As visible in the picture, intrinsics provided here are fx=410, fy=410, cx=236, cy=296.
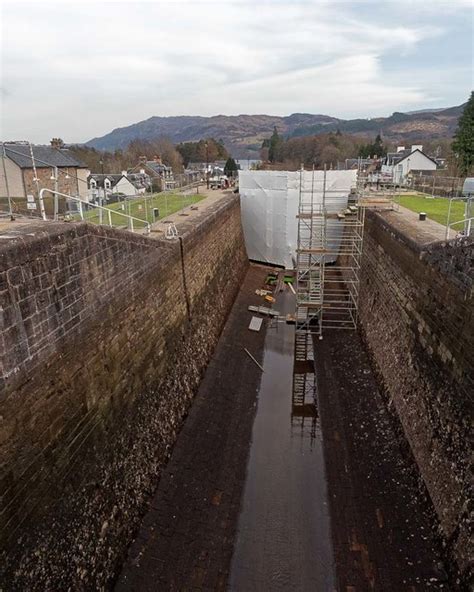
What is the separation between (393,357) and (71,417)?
7.56 meters

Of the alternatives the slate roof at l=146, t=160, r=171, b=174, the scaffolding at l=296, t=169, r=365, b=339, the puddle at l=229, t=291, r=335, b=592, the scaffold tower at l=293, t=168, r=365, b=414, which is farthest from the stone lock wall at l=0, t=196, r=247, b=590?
the slate roof at l=146, t=160, r=171, b=174

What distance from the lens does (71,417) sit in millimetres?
5371

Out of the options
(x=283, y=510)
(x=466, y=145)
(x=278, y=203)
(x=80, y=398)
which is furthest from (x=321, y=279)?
Result: (x=466, y=145)

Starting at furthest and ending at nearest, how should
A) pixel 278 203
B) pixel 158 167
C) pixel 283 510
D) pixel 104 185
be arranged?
1. pixel 158 167
2. pixel 278 203
3. pixel 104 185
4. pixel 283 510

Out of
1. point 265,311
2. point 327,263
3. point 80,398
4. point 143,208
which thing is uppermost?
point 143,208

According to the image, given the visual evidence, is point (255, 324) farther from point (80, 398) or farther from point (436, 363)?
point (80, 398)

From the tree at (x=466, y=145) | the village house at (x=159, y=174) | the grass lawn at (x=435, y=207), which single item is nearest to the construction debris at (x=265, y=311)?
the village house at (x=159, y=174)

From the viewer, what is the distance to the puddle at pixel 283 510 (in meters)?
6.34

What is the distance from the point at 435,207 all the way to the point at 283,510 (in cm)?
1373

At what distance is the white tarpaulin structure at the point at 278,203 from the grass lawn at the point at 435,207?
2890mm

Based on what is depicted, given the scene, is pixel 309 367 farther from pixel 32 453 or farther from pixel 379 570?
pixel 32 453

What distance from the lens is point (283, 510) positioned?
24.5 feet

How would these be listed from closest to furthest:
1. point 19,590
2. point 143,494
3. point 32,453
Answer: point 19,590, point 32,453, point 143,494

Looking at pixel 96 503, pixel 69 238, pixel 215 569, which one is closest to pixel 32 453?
pixel 96 503
